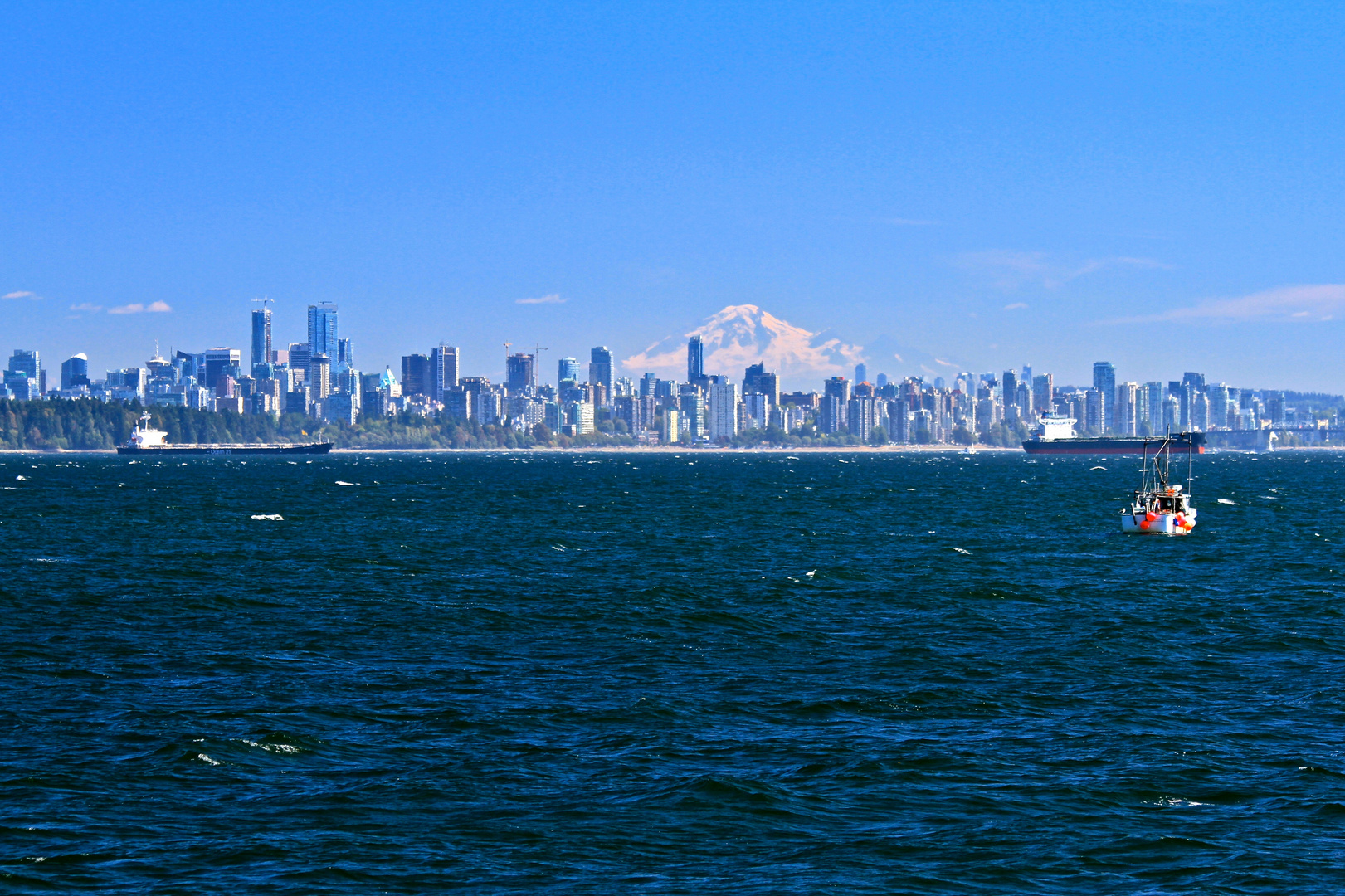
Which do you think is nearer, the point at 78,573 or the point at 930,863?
the point at 930,863

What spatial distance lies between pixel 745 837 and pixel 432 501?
120 meters

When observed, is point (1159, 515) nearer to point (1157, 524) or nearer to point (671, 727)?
point (1157, 524)

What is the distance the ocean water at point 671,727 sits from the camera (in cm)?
2292

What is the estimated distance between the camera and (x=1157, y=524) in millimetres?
89125

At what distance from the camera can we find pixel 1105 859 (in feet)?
75.6

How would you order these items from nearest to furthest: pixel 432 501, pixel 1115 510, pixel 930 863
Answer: pixel 930 863 < pixel 1115 510 < pixel 432 501

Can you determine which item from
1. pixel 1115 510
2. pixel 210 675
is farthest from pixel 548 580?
pixel 1115 510

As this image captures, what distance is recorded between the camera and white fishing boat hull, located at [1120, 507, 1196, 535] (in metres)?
89.1

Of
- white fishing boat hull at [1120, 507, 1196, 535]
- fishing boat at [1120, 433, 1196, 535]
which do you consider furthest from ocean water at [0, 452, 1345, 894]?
fishing boat at [1120, 433, 1196, 535]

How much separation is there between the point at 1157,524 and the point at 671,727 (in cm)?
6389

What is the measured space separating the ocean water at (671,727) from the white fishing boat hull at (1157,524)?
54.8ft

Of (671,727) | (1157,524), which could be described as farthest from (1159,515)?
(671,727)

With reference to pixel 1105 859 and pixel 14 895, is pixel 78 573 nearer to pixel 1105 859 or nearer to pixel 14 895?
pixel 14 895

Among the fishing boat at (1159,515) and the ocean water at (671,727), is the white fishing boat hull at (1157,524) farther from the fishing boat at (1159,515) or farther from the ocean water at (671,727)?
the ocean water at (671,727)
